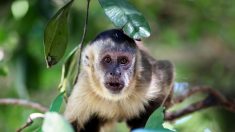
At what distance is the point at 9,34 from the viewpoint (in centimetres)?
489

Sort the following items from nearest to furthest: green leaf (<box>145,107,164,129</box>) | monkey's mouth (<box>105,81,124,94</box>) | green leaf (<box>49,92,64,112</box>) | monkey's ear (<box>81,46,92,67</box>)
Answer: green leaf (<box>145,107,164,129</box>) < green leaf (<box>49,92,64,112</box>) < monkey's mouth (<box>105,81,124,94</box>) < monkey's ear (<box>81,46,92,67</box>)

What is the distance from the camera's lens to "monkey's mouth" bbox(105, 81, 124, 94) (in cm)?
352

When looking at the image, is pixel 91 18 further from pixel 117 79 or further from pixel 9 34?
pixel 117 79

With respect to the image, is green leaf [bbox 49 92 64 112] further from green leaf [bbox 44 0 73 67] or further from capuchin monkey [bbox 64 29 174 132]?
capuchin monkey [bbox 64 29 174 132]

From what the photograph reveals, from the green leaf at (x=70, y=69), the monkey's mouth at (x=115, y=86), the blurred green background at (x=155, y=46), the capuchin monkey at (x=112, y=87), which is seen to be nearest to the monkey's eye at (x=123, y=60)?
the capuchin monkey at (x=112, y=87)

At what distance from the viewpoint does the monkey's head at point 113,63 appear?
140 inches

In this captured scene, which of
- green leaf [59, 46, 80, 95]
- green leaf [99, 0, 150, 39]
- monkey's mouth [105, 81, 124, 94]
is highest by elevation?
green leaf [99, 0, 150, 39]

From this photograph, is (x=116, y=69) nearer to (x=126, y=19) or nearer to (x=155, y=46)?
(x=126, y=19)

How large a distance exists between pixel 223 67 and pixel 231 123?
2.05 ft

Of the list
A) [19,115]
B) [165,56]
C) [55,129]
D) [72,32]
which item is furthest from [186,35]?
[55,129]

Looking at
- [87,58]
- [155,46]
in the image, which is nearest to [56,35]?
[87,58]

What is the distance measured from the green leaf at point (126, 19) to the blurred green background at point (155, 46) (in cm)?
147

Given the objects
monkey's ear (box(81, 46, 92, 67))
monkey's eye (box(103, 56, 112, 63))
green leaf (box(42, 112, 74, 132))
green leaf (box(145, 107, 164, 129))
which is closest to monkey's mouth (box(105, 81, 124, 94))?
monkey's eye (box(103, 56, 112, 63))

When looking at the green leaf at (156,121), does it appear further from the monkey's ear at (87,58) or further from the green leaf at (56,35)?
the monkey's ear at (87,58)
